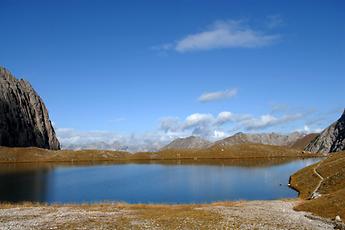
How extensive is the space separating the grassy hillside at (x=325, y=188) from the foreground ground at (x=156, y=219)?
279cm

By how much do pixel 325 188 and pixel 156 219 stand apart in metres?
44.5

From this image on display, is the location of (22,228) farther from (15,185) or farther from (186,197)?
(15,185)

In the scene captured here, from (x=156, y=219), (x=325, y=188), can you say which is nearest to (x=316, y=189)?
(x=325, y=188)

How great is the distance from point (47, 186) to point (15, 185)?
10170 millimetres

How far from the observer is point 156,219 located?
46.7 meters

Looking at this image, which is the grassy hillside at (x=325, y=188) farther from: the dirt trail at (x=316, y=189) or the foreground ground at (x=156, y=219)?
the foreground ground at (x=156, y=219)

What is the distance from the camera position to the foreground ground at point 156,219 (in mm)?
42781

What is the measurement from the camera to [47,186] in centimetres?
10612

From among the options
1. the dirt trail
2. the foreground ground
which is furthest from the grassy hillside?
the foreground ground

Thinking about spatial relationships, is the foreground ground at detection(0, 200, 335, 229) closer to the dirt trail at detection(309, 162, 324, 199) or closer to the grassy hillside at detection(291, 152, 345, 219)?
the grassy hillside at detection(291, 152, 345, 219)

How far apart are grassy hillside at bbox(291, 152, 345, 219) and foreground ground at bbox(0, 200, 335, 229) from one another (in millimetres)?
2788

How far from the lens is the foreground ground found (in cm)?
4278

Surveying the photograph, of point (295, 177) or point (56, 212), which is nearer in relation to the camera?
point (56, 212)

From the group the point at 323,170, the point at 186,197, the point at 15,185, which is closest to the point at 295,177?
the point at 323,170
